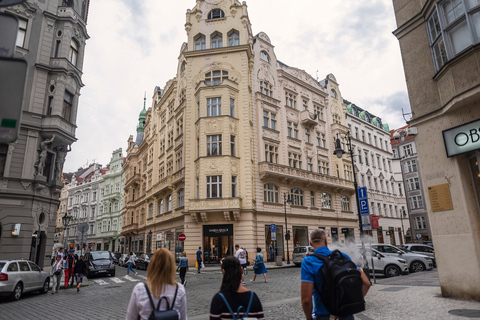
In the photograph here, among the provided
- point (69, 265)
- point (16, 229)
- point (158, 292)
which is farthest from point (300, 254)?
point (158, 292)

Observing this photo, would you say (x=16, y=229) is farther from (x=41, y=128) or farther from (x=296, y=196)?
(x=296, y=196)

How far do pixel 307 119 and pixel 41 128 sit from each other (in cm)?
2663

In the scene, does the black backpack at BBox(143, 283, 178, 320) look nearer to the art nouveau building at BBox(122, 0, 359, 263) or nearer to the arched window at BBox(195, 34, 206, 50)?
the art nouveau building at BBox(122, 0, 359, 263)

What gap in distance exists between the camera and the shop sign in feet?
27.7

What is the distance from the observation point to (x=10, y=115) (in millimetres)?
1928

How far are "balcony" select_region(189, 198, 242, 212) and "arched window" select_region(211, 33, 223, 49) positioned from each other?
16410mm

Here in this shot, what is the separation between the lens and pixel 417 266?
1870cm

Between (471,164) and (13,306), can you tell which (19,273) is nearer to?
(13,306)

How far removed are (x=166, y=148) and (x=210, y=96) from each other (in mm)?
12007

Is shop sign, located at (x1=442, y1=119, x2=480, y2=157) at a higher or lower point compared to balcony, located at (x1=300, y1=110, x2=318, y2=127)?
lower

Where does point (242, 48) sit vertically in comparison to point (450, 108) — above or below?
above

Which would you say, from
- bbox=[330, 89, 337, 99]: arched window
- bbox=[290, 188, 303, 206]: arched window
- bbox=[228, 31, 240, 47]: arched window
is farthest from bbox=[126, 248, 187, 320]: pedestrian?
bbox=[330, 89, 337, 99]: arched window

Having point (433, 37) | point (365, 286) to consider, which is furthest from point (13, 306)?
point (433, 37)

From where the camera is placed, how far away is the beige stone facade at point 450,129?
8.32 metres
